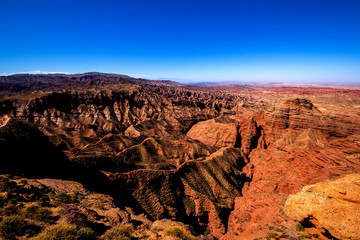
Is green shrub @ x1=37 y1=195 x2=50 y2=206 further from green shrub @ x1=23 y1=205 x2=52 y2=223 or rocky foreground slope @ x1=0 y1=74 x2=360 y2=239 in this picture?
rocky foreground slope @ x1=0 y1=74 x2=360 y2=239

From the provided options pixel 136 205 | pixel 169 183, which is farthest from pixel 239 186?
pixel 136 205

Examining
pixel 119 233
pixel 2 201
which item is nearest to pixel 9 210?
pixel 2 201

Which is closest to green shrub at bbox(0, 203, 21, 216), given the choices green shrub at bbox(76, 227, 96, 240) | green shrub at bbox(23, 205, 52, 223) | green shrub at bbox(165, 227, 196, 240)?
green shrub at bbox(23, 205, 52, 223)

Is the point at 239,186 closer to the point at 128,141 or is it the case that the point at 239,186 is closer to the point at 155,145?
the point at 155,145

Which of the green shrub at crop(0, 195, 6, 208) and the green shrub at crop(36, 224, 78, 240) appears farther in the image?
the green shrub at crop(0, 195, 6, 208)

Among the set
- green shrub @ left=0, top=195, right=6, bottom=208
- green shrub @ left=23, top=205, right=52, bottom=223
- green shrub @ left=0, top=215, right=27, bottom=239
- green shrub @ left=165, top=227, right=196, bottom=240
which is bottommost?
green shrub @ left=165, top=227, right=196, bottom=240

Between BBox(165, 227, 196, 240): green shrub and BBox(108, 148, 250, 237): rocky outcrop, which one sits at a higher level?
BBox(165, 227, 196, 240): green shrub

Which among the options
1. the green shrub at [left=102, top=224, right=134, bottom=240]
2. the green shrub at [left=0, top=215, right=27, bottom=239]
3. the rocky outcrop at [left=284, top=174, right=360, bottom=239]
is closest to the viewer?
the green shrub at [left=0, top=215, right=27, bottom=239]
